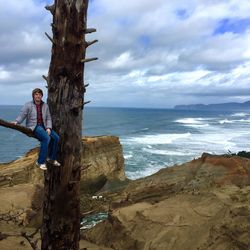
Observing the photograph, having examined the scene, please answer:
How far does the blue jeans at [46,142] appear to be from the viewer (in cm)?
621

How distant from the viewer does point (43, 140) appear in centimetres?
620

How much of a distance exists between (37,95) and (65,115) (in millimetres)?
678

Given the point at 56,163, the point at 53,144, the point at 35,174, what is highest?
the point at 53,144

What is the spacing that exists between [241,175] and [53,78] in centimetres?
1224

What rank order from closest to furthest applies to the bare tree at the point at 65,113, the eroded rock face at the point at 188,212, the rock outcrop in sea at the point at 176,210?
the bare tree at the point at 65,113
the eroded rock face at the point at 188,212
the rock outcrop in sea at the point at 176,210

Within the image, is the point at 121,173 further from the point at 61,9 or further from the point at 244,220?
the point at 61,9

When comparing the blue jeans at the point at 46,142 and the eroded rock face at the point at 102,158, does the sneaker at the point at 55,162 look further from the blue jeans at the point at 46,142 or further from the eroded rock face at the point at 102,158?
the eroded rock face at the point at 102,158

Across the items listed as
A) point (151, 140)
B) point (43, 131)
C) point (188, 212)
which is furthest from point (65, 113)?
point (151, 140)

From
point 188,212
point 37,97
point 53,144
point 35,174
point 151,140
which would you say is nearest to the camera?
point 53,144

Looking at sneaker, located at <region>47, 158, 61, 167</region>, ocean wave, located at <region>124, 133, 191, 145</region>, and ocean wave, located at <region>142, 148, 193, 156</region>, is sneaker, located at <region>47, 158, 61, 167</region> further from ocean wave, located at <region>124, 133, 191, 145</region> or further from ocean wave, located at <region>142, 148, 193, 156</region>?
ocean wave, located at <region>124, 133, 191, 145</region>

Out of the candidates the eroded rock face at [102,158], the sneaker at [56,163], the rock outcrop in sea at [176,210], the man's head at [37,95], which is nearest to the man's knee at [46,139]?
the sneaker at [56,163]

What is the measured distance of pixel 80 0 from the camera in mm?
6152

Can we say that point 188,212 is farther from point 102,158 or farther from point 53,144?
point 102,158

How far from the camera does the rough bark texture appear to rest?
6.14m
